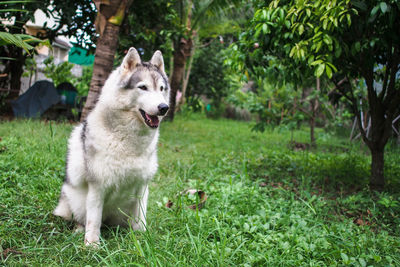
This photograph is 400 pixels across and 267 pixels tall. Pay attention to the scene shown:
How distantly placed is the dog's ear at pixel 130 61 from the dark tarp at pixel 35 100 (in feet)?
17.4

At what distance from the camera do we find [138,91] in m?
2.12

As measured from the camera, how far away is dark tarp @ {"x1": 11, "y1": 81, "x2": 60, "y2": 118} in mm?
6777

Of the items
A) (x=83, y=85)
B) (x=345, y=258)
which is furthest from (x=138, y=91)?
(x=83, y=85)

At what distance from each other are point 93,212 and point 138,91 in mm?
945

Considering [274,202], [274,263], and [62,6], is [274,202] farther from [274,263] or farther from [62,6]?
[62,6]

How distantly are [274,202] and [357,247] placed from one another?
999 millimetres

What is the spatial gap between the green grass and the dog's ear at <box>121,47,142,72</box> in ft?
3.69

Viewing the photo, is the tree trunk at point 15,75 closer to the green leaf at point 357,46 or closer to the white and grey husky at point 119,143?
the white and grey husky at point 119,143

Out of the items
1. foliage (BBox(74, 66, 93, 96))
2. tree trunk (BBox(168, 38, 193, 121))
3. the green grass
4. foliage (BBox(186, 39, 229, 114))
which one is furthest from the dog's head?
foliage (BBox(186, 39, 229, 114))

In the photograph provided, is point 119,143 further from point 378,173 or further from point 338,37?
point 378,173

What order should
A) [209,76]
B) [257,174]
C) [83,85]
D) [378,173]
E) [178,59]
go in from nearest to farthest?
[378,173] → [257,174] → [178,59] → [83,85] → [209,76]

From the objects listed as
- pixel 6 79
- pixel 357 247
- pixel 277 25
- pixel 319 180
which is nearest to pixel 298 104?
pixel 319 180

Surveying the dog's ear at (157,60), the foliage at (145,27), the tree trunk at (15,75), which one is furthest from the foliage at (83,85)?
the dog's ear at (157,60)

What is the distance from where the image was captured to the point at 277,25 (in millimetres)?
2893
